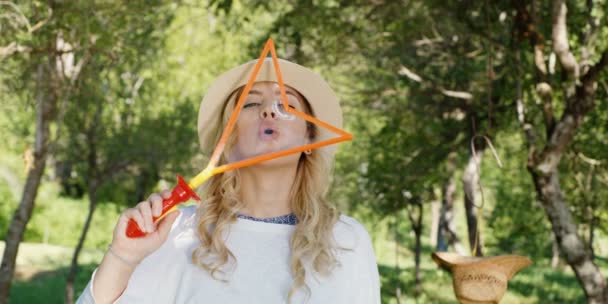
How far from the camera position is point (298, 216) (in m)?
2.99

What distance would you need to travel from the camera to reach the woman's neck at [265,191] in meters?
2.98

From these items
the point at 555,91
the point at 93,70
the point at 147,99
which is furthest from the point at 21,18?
the point at 147,99

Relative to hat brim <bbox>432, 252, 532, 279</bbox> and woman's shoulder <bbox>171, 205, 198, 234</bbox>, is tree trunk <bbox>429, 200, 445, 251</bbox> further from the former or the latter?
woman's shoulder <bbox>171, 205, 198, 234</bbox>

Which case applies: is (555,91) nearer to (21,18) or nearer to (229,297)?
(21,18)

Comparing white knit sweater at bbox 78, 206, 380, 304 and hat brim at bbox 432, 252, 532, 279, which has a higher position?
white knit sweater at bbox 78, 206, 380, 304

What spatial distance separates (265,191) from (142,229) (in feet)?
2.21

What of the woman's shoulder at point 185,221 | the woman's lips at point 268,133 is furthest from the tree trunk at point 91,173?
the woman's lips at point 268,133

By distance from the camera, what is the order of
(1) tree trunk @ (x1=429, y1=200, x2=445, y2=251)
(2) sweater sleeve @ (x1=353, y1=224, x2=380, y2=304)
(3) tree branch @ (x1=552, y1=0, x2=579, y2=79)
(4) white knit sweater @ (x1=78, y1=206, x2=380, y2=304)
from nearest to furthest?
(4) white knit sweater @ (x1=78, y1=206, x2=380, y2=304), (2) sweater sleeve @ (x1=353, y1=224, x2=380, y2=304), (3) tree branch @ (x1=552, y1=0, x2=579, y2=79), (1) tree trunk @ (x1=429, y1=200, x2=445, y2=251)

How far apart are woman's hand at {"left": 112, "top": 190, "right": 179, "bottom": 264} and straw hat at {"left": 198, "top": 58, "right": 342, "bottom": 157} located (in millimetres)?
688

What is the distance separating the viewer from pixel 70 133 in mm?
13180

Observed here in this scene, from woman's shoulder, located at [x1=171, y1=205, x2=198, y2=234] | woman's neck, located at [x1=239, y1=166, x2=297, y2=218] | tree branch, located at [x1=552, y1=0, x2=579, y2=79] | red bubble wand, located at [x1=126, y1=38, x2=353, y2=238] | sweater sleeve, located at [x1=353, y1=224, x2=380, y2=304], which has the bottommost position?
sweater sleeve, located at [x1=353, y1=224, x2=380, y2=304]

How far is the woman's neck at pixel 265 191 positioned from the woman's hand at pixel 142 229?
1.79 feet

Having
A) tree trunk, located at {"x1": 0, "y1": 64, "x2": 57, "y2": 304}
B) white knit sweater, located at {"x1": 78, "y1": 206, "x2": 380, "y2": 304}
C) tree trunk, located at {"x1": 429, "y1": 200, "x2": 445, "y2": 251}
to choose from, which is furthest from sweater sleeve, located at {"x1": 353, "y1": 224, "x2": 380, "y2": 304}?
tree trunk, located at {"x1": 429, "y1": 200, "x2": 445, "y2": 251}

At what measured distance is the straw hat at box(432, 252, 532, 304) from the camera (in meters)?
3.58
